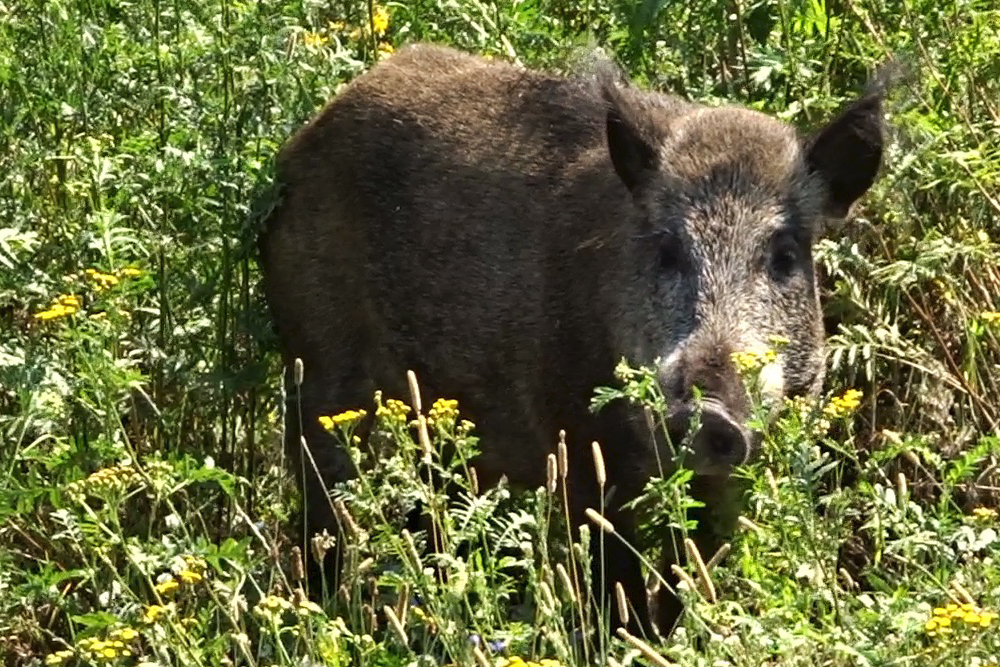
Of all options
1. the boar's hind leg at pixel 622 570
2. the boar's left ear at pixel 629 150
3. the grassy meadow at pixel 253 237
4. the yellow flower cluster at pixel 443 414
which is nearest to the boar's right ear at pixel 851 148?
the grassy meadow at pixel 253 237

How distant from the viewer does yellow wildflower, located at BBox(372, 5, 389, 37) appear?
7.07 metres

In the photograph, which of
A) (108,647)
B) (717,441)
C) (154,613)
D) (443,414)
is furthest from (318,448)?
(108,647)

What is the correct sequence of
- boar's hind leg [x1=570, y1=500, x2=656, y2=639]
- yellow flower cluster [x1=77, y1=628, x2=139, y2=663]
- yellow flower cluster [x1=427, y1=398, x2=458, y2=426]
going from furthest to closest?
boar's hind leg [x1=570, y1=500, x2=656, y2=639] → yellow flower cluster [x1=427, y1=398, x2=458, y2=426] → yellow flower cluster [x1=77, y1=628, x2=139, y2=663]

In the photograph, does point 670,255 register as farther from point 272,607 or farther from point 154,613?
point 154,613

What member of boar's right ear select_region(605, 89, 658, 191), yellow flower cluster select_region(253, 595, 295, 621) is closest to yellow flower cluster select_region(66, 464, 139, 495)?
yellow flower cluster select_region(253, 595, 295, 621)

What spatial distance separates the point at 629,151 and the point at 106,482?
232cm

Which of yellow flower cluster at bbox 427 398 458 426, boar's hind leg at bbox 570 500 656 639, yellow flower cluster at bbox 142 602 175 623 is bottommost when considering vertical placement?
boar's hind leg at bbox 570 500 656 639

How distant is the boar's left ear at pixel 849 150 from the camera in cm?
594

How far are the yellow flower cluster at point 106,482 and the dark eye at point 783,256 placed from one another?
221 cm

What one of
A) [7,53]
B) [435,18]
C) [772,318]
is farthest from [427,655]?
[435,18]

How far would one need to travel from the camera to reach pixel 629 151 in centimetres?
596

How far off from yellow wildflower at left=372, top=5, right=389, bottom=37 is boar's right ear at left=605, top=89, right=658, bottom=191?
4.45ft

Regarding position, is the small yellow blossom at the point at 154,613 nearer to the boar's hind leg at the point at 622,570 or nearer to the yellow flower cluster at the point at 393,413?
the yellow flower cluster at the point at 393,413

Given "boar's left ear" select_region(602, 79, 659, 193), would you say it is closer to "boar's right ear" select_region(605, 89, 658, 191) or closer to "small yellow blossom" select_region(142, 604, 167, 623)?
"boar's right ear" select_region(605, 89, 658, 191)
